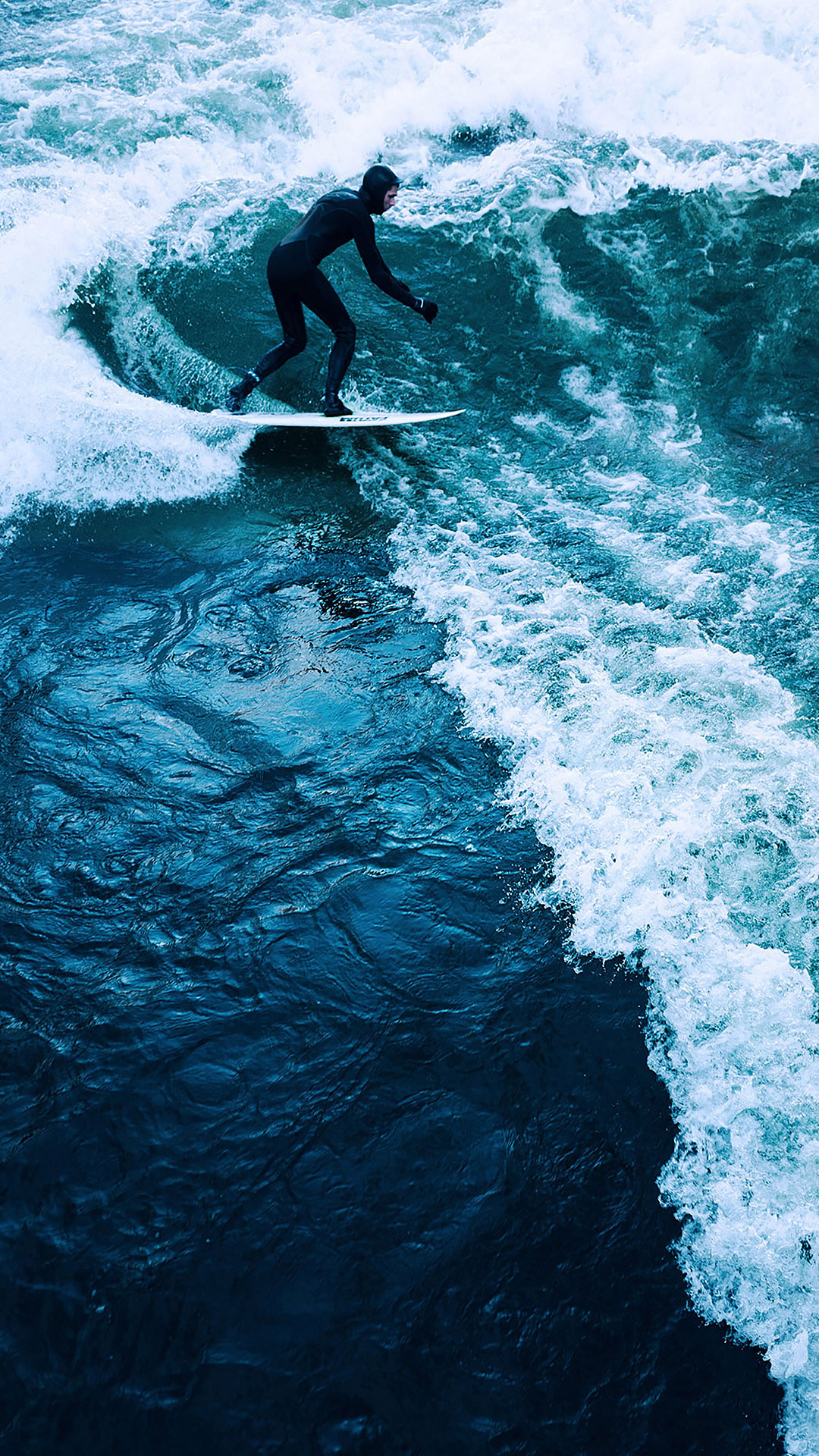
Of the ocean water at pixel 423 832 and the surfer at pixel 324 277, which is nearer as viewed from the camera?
the ocean water at pixel 423 832

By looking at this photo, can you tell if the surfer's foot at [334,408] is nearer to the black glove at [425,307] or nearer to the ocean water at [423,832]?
the ocean water at [423,832]

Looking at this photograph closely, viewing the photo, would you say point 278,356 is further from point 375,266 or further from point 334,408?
point 375,266

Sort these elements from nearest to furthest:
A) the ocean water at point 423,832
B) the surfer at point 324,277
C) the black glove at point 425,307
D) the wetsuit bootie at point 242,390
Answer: the ocean water at point 423,832 < the surfer at point 324,277 < the black glove at point 425,307 < the wetsuit bootie at point 242,390

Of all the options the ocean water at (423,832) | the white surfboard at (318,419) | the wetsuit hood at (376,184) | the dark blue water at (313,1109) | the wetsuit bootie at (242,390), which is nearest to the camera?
the dark blue water at (313,1109)

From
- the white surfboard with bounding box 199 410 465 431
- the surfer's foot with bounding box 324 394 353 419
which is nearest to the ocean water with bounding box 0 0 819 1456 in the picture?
the white surfboard with bounding box 199 410 465 431

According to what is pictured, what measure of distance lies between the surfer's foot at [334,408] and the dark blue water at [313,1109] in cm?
287

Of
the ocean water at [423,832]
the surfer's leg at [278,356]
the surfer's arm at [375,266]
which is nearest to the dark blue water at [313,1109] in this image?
the ocean water at [423,832]

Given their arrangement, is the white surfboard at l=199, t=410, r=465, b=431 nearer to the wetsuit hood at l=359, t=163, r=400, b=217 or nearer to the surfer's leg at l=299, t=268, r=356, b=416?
the surfer's leg at l=299, t=268, r=356, b=416

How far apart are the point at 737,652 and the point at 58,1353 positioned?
4.08 metres

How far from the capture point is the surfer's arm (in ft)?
21.1

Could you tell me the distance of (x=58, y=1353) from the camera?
2580 millimetres

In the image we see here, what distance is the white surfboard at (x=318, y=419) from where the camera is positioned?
22.6 feet

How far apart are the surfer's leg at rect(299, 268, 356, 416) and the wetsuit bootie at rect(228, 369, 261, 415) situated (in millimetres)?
552

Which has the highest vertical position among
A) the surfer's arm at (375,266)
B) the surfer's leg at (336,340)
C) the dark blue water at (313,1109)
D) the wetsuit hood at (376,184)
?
the wetsuit hood at (376,184)
